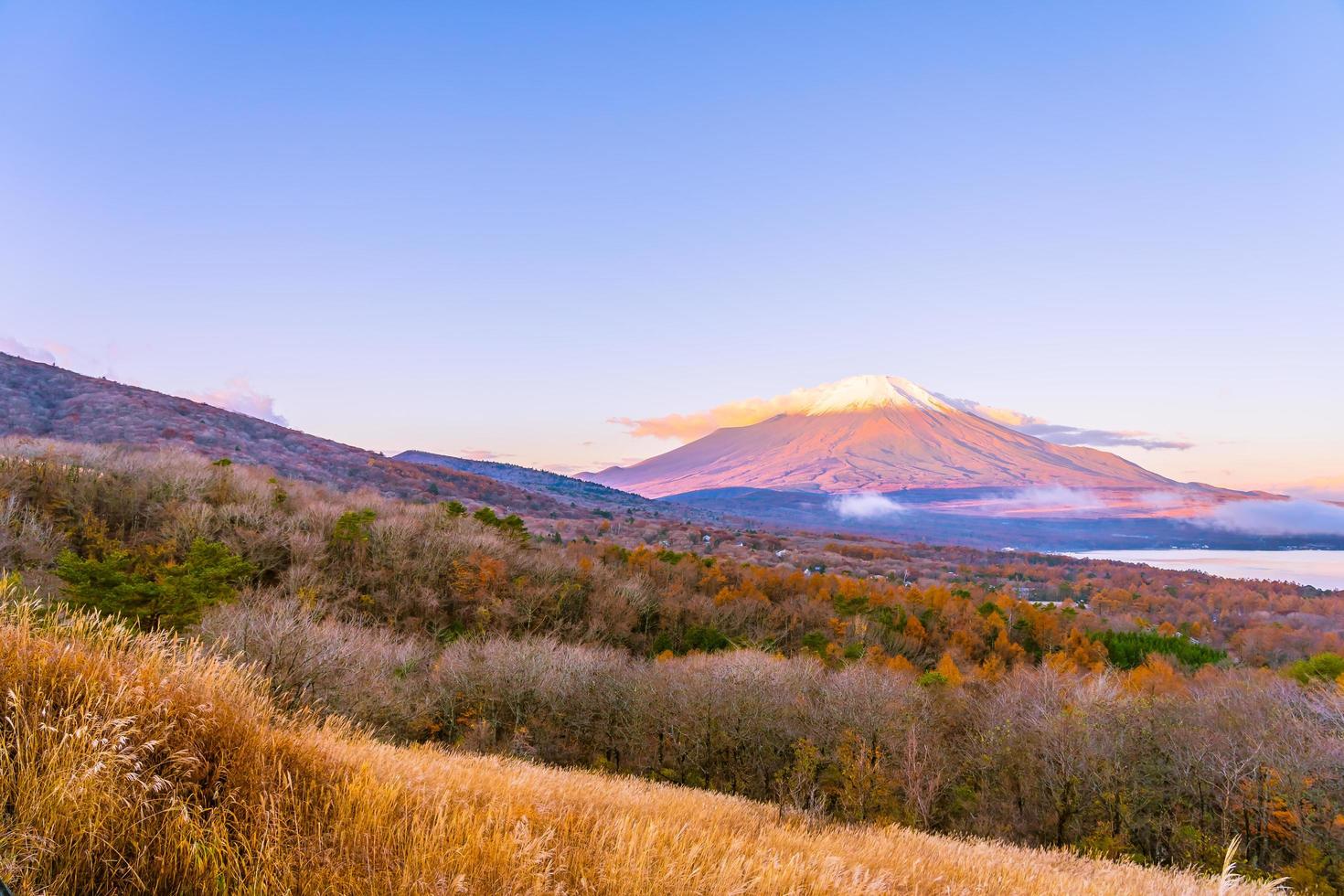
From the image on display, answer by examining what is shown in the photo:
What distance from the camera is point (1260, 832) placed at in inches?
1156

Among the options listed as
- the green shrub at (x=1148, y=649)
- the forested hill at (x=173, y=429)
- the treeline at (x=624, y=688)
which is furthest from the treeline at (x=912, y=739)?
the forested hill at (x=173, y=429)

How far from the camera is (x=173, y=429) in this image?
268 feet

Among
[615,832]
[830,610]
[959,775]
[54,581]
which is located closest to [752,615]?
[830,610]

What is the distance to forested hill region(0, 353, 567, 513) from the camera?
260 ft

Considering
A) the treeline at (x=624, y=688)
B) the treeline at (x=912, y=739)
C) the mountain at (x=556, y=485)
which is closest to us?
the treeline at (x=624, y=688)

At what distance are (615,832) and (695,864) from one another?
80 cm

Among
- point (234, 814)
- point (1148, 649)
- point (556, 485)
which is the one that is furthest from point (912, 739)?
point (556, 485)

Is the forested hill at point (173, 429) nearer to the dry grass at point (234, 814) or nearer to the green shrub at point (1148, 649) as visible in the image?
the dry grass at point (234, 814)

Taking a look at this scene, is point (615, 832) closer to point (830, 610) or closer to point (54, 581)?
point (54, 581)

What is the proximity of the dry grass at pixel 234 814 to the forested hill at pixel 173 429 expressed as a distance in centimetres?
8451

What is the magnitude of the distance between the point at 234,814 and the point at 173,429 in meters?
95.7

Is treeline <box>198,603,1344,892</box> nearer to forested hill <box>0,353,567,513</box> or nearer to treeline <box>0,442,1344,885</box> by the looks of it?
treeline <box>0,442,1344,885</box>

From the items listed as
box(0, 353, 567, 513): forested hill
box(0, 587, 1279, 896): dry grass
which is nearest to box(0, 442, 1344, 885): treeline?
box(0, 587, 1279, 896): dry grass

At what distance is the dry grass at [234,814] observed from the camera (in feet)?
14.4
